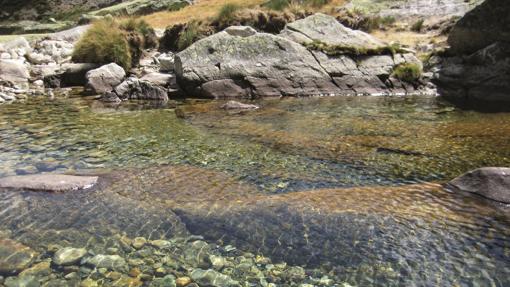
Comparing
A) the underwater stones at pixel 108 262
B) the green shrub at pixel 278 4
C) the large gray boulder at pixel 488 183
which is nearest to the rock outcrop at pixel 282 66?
the large gray boulder at pixel 488 183

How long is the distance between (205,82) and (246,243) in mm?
12757

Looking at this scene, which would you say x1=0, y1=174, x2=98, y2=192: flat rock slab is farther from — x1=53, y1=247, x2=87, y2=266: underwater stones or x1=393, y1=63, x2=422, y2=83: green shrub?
x1=393, y1=63, x2=422, y2=83: green shrub

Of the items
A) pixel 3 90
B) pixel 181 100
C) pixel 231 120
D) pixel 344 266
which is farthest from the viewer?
pixel 3 90

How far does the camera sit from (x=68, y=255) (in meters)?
4.47

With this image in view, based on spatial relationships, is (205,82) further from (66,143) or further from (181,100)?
(66,143)

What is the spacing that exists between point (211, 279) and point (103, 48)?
60.1 feet

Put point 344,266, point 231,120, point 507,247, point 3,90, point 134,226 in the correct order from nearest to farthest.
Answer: point 344,266
point 507,247
point 134,226
point 231,120
point 3,90

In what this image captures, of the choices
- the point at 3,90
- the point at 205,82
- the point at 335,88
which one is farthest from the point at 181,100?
the point at 3,90

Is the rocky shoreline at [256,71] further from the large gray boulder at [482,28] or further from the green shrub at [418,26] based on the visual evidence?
the green shrub at [418,26]

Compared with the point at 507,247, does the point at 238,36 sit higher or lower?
higher


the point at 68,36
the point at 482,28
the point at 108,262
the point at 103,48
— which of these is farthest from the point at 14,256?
the point at 68,36

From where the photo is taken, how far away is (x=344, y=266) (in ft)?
14.2

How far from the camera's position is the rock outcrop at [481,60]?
52.5ft

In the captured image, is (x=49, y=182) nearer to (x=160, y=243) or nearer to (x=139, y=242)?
(x=139, y=242)
